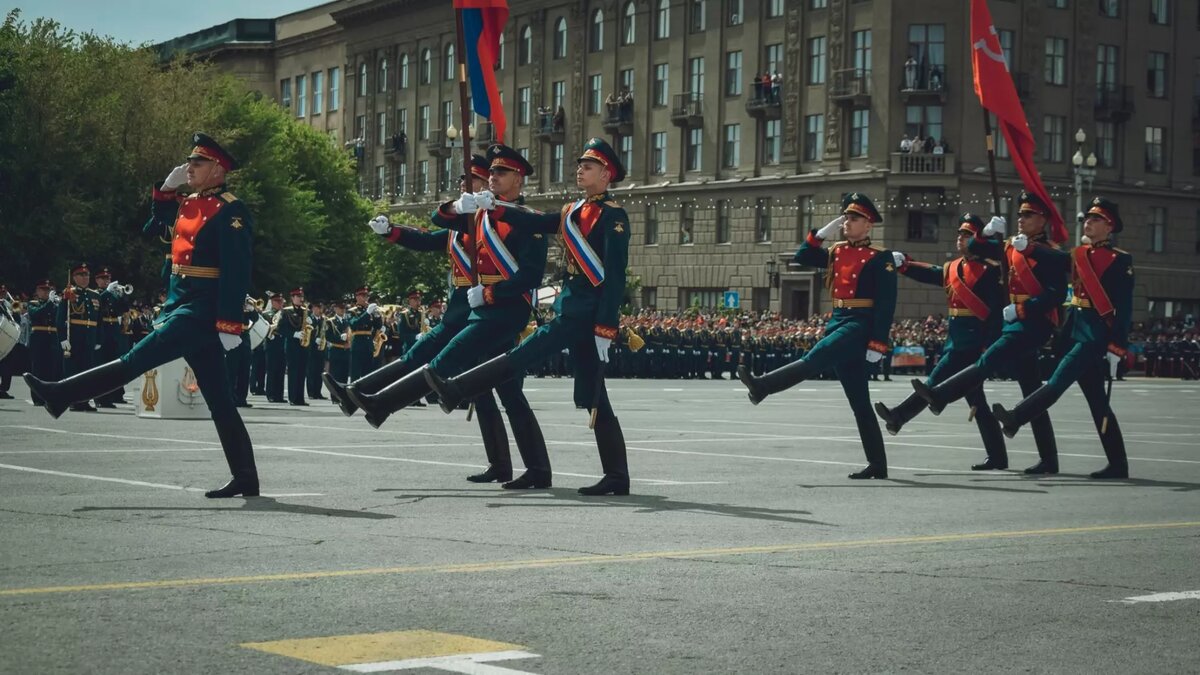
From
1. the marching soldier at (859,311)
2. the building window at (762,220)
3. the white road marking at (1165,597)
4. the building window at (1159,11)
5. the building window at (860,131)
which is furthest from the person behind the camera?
the building window at (1159,11)

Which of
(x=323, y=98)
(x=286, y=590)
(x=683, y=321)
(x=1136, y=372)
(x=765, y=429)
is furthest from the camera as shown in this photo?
(x=323, y=98)

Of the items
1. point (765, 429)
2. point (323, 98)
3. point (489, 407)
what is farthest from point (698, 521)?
point (323, 98)

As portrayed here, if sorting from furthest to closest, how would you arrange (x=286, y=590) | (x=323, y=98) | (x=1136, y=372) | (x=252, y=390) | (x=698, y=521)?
(x=323, y=98) < (x=1136, y=372) < (x=252, y=390) < (x=698, y=521) < (x=286, y=590)

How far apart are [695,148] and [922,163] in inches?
474

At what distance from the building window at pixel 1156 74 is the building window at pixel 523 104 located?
87.7 feet

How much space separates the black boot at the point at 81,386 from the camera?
1114cm

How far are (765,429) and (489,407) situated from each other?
9.73 metres

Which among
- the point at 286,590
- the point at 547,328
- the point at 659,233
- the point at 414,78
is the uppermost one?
the point at 414,78

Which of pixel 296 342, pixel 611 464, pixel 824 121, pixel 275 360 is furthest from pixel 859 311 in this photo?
pixel 824 121

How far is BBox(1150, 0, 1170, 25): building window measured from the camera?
7219 cm

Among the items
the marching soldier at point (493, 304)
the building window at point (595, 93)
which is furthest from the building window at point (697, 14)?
the marching soldier at point (493, 304)

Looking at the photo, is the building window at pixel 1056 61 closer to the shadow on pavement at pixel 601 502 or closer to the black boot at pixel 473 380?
the shadow on pavement at pixel 601 502

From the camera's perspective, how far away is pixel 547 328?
1183 centimetres

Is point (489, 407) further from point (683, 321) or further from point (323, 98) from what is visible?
point (323, 98)
